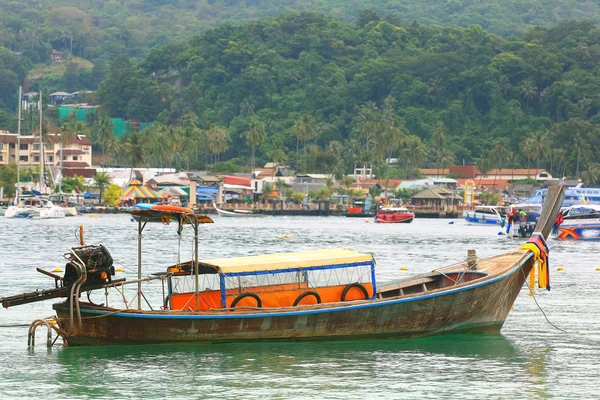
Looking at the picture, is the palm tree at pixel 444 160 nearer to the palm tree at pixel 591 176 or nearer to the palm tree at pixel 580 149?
the palm tree at pixel 580 149

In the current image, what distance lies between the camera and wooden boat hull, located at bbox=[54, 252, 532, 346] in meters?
25.7

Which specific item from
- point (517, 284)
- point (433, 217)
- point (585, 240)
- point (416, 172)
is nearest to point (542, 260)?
point (517, 284)

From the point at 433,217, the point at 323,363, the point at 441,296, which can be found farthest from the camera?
the point at 433,217

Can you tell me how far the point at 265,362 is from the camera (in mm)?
25594

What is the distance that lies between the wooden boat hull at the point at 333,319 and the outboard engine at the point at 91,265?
61 cm

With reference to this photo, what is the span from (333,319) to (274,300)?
1619mm

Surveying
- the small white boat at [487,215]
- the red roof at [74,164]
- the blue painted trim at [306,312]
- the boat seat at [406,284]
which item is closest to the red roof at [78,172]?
the red roof at [74,164]

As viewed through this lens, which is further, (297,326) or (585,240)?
(585,240)

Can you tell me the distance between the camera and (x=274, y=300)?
90.2 feet

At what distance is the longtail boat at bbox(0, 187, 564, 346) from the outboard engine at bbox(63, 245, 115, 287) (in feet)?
0.07

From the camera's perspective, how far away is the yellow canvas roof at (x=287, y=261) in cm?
2703

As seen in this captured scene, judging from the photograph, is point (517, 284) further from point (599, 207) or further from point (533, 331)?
point (599, 207)

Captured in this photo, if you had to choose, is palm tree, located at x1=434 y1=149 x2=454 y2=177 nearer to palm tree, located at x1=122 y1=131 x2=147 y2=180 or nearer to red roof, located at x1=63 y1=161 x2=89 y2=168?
palm tree, located at x1=122 y1=131 x2=147 y2=180

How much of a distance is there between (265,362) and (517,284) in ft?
25.1
